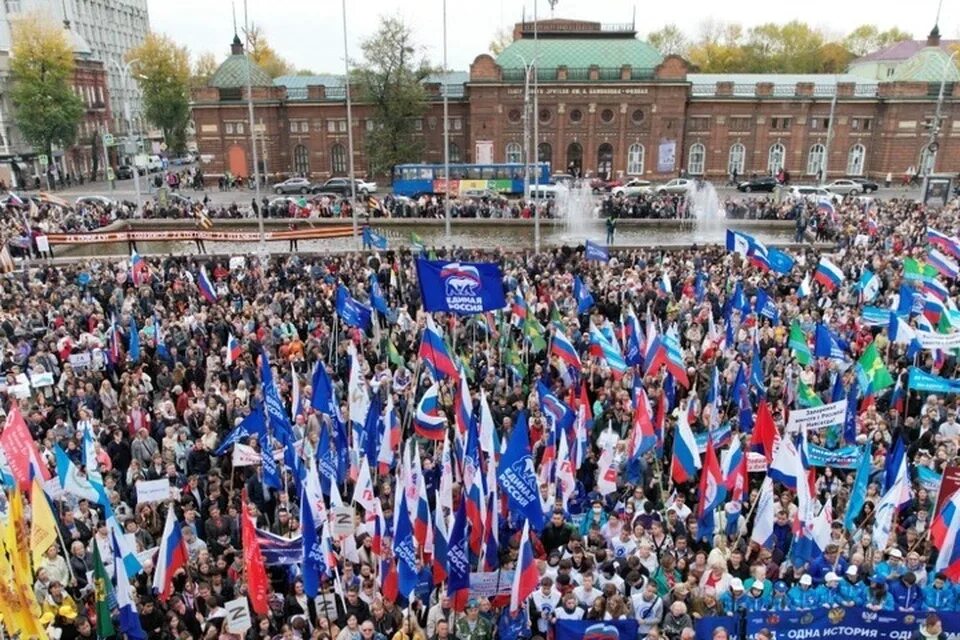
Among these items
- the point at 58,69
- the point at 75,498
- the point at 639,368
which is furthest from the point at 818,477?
the point at 58,69

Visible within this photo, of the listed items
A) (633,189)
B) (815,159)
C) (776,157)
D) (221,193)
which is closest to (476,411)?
(633,189)

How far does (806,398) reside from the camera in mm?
12172

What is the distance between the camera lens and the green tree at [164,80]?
70188 mm

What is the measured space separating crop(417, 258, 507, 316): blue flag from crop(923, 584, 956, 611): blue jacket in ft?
22.3

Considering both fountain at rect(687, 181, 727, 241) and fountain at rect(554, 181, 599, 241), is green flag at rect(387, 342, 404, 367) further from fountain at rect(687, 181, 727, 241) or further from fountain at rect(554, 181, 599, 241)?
fountain at rect(687, 181, 727, 241)

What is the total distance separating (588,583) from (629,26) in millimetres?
49569

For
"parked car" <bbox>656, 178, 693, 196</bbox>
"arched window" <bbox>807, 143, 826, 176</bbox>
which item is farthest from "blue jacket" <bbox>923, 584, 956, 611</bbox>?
"arched window" <bbox>807, 143, 826, 176</bbox>

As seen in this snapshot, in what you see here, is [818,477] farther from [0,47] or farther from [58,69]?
[0,47]

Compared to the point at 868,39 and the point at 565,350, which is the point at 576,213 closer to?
the point at 565,350

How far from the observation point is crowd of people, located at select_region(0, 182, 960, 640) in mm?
8055

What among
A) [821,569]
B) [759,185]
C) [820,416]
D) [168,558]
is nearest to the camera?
[168,558]

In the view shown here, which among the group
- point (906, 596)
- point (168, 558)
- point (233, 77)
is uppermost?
point (233, 77)

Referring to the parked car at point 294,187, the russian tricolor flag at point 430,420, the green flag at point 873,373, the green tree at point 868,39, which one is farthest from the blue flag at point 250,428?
the green tree at point 868,39

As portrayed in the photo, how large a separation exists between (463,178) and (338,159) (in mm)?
13117
